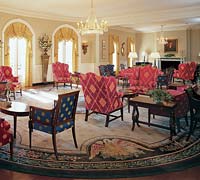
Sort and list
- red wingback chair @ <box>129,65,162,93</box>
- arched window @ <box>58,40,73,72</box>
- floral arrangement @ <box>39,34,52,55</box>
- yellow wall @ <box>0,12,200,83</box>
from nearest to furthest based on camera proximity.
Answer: red wingback chair @ <box>129,65,162,93</box> → yellow wall @ <box>0,12,200,83</box> → floral arrangement @ <box>39,34,52,55</box> → arched window @ <box>58,40,73,72</box>

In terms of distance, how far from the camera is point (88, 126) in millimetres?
5336

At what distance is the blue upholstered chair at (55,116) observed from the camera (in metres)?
3.74

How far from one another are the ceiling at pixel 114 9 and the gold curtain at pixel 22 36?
22.0 inches

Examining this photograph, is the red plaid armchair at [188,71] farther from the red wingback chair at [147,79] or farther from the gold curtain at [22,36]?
the gold curtain at [22,36]

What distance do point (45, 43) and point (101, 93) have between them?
689 cm

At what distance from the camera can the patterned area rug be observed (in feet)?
11.1

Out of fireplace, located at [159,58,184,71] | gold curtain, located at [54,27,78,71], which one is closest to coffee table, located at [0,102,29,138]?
gold curtain, located at [54,27,78,71]

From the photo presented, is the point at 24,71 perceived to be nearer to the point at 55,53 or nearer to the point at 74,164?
the point at 55,53

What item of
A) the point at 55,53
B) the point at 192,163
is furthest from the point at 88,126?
the point at 55,53

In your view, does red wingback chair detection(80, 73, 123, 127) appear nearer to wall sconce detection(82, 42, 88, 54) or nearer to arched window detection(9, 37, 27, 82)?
arched window detection(9, 37, 27, 82)

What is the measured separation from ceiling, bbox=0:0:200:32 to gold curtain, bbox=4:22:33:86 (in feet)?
1.84

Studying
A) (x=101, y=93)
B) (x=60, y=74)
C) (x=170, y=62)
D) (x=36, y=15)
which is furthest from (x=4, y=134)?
(x=170, y=62)

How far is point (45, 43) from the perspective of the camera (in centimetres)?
1145

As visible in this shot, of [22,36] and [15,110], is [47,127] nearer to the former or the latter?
[15,110]
